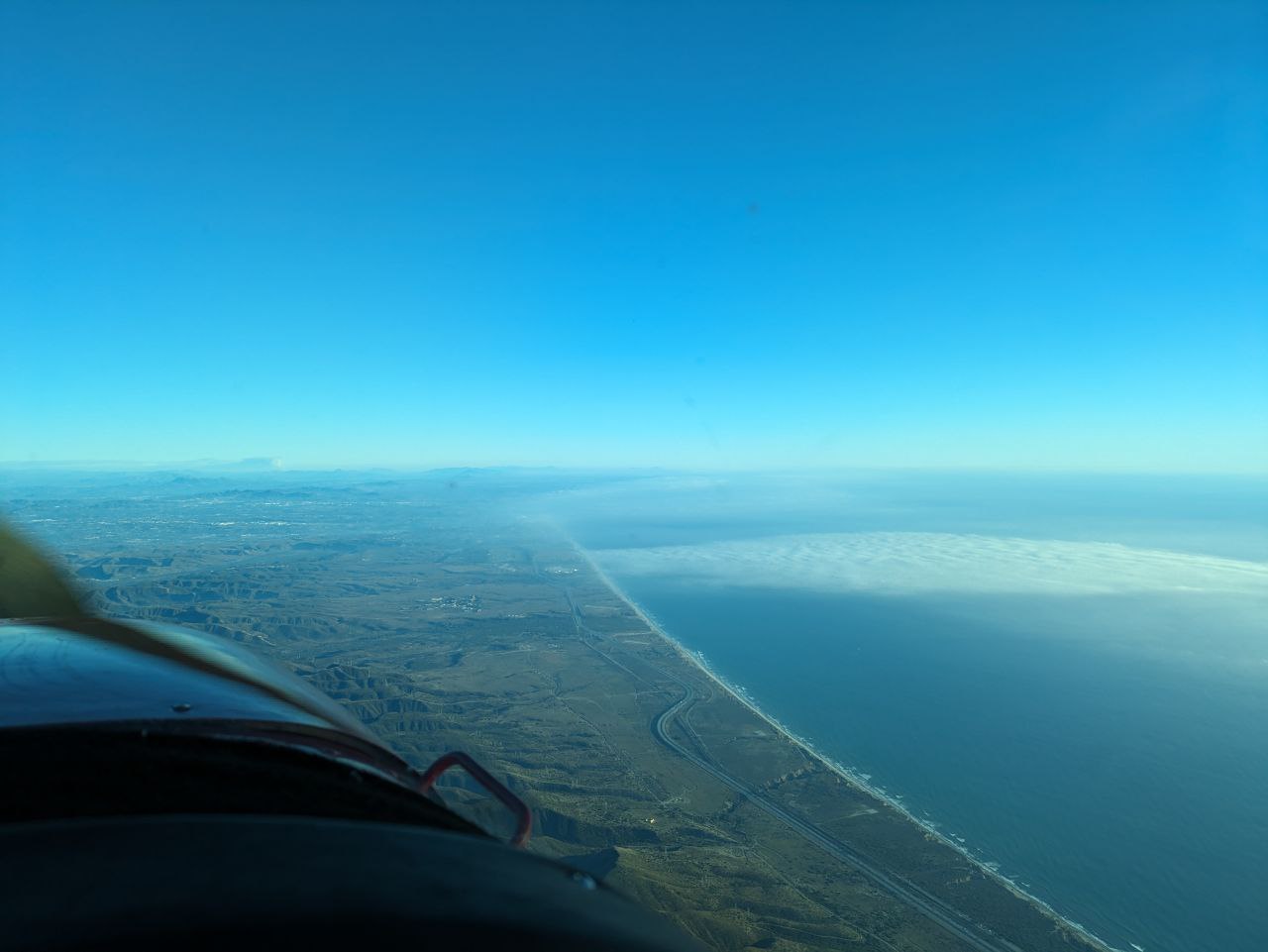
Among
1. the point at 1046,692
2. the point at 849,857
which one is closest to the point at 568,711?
the point at 849,857

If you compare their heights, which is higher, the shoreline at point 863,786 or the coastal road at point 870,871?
the coastal road at point 870,871


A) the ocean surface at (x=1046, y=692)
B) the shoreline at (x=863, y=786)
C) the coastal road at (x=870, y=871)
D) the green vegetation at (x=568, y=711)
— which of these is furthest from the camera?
the ocean surface at (x=1046, y=692)

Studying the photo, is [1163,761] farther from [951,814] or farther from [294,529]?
[294,529]

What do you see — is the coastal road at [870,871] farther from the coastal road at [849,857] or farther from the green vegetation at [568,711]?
the green vegetation at [568,711]

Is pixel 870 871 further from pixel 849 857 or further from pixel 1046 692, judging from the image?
pixel 1046 692

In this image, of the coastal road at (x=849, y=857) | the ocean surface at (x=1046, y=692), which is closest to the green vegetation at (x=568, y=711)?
the coastal road at (x=849, y=857)

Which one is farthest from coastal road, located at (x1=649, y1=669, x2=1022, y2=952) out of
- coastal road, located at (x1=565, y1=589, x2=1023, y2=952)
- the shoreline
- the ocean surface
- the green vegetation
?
the ocean surface

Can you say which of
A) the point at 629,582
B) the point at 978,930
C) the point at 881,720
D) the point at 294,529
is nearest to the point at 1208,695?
the point at 881,720
